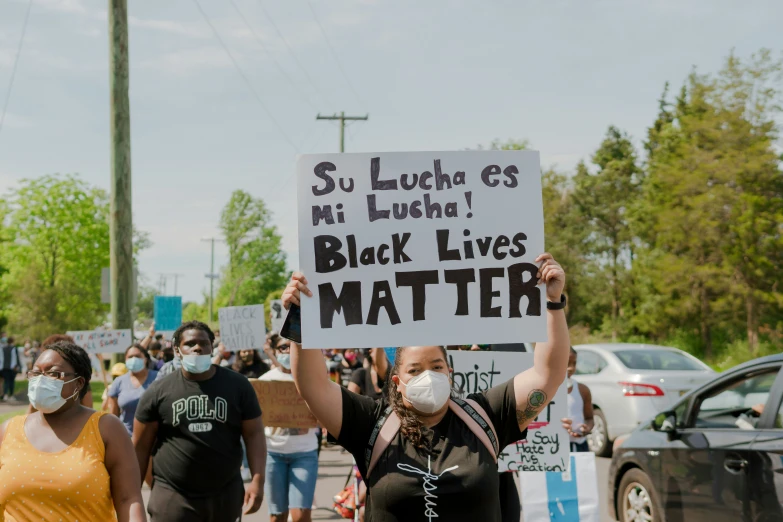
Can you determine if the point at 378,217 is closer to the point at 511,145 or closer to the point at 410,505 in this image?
the point at 410,505

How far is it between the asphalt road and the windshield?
1.44 meters

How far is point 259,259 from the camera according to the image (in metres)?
76.6

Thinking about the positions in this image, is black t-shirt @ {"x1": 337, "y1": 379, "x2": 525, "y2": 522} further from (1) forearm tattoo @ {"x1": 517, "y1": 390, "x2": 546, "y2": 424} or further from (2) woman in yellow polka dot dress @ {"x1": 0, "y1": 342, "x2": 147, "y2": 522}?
(2) woman in yellow polka dot dress @ {"x1": 0, "y1": 342, "x2": 147, "y2": 522}

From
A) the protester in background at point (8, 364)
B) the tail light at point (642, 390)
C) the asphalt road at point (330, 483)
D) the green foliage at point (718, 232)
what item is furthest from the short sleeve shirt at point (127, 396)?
the green foliage at point (718, 232)

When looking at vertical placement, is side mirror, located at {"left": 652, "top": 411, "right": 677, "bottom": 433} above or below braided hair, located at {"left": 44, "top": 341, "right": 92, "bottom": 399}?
below

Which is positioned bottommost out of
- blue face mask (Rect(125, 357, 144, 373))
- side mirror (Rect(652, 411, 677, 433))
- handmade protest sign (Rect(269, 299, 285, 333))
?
side mirror (Rect(652, 411, 677, 433))

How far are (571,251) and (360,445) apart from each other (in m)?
51.7

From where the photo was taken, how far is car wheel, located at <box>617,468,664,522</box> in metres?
7.23

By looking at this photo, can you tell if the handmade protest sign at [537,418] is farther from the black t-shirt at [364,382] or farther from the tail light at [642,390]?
the tail light at [642,390]

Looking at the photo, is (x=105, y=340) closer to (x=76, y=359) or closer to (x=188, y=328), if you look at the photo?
(x=188, y=328)

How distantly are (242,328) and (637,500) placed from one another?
805cm

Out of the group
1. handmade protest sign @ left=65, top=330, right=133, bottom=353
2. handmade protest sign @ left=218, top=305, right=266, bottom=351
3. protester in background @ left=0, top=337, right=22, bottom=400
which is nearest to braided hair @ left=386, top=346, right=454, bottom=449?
handmade protest sign @ left=65, top=330, right=133, bottom=353

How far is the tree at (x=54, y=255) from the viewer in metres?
40.6

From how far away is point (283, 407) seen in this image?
24.9 ft
